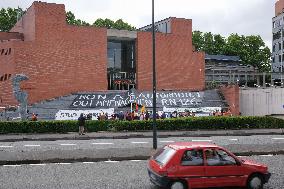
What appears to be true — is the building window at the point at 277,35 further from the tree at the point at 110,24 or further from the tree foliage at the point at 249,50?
the tree at the point at 110,24

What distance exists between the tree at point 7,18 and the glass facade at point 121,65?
101 ft

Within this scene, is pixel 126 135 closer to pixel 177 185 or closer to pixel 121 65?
pixel 177 185

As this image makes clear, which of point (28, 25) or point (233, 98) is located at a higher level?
point (28, 25)

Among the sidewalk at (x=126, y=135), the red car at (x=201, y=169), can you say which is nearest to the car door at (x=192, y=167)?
the red car at (x=201, y=169)

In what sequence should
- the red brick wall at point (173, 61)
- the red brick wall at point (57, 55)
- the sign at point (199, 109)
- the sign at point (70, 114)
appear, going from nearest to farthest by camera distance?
the sign at point (70, 114) → the sign at point (199, 109) → the red brick wall at point (57, 55) → the red brick wall at point (173, 61)

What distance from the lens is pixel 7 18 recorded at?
76.4m

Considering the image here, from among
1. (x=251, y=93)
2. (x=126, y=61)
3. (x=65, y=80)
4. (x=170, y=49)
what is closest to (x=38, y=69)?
(x=65, y=80)

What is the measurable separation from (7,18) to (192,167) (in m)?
72.2

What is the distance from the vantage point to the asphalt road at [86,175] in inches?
479

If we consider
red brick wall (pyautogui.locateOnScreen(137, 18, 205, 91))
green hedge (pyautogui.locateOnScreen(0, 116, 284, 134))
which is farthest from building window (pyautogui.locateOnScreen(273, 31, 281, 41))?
green hedge (pyautogui.locateOnScreen(0, 116, 284, 134))

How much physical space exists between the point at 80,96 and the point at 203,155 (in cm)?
3610

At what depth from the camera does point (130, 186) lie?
1211cm

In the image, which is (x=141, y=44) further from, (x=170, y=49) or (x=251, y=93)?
(x=251, y=93)

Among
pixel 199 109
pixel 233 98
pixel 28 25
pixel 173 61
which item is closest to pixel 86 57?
pixel 28 25
